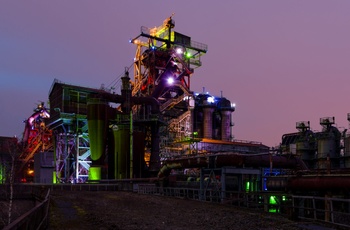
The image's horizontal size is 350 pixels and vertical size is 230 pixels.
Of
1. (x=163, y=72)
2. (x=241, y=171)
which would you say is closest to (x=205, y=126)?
(x=163, y=72)

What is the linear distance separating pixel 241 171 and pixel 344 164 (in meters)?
35.4

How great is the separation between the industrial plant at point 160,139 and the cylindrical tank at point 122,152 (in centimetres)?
14

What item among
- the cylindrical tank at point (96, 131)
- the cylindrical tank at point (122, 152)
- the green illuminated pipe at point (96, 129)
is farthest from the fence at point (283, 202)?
the green illuminated pipe at point (96, 129)

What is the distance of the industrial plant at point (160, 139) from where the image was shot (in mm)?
32094

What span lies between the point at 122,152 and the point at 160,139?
12638 millimetres

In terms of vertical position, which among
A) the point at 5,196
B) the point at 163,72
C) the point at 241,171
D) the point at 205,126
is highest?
the point at 163,72

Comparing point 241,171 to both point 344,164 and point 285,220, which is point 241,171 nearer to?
point 285,220

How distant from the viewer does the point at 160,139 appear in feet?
210

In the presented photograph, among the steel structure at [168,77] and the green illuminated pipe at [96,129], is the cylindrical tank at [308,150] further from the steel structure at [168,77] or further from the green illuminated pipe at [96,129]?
the green illuminated pipe at [96,129]

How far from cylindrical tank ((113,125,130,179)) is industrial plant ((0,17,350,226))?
0.14 metres

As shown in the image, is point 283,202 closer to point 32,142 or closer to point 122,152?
point 122,152

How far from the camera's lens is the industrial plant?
32.1 meters

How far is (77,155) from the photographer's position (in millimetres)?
55312

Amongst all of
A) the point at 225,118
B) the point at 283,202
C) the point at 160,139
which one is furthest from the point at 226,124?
the point at 283,202
